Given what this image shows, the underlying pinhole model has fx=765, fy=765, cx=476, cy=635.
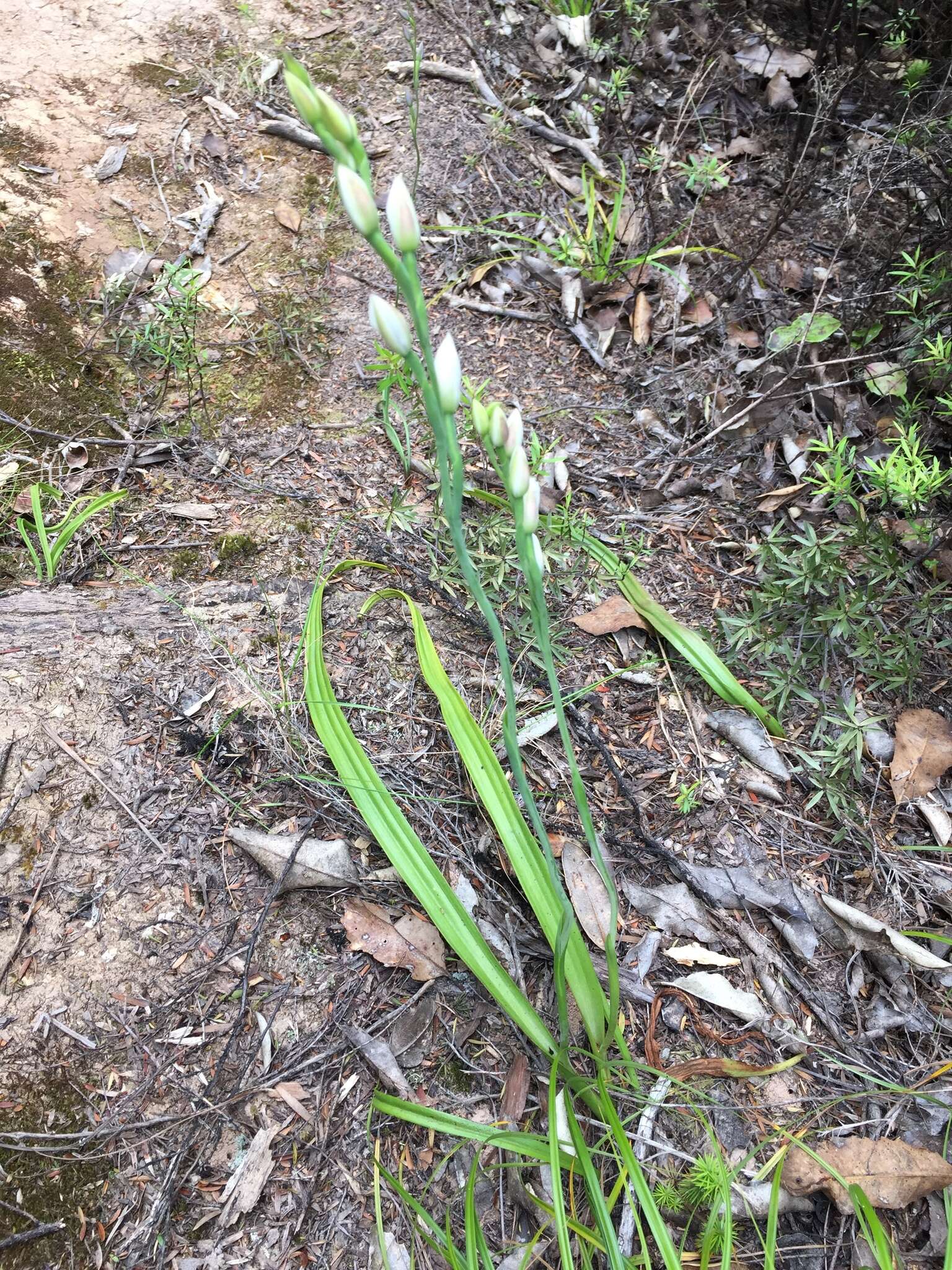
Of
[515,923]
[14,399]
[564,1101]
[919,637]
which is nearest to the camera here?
[564,1101]

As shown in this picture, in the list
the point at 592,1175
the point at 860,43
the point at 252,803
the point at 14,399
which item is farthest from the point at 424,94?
the point at 592,1175

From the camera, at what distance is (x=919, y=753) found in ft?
6.18

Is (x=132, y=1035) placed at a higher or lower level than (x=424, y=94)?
lower

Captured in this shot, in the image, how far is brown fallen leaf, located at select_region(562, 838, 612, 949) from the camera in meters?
1.63

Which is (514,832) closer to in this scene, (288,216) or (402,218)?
(402,218)

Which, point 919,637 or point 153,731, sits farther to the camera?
point 919,637

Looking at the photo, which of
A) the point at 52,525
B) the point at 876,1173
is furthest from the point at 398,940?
the point at 52,525

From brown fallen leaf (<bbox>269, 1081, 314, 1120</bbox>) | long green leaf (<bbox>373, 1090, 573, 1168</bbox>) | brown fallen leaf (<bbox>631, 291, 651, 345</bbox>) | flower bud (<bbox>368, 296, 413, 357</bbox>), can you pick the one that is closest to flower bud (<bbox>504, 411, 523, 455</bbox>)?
flower bud (<bbox>368, 296, 413, 357</bbox>)

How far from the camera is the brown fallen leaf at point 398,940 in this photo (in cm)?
154

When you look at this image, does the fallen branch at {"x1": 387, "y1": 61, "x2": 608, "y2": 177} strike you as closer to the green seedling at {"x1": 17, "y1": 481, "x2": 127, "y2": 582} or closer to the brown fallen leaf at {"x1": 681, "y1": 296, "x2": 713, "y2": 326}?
the brown fallen leaf at {"x1": 681, "y1": 296, "x2": 713, "y2": 326}

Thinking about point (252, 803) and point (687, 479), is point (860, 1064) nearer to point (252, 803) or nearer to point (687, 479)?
point (252, 803)

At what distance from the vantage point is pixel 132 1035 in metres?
1.42

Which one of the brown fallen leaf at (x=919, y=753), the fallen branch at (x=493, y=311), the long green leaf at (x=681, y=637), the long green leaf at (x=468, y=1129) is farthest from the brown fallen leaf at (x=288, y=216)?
the long green leaf at (x=468, y=1129)

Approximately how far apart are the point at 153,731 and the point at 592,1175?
1257 mm
